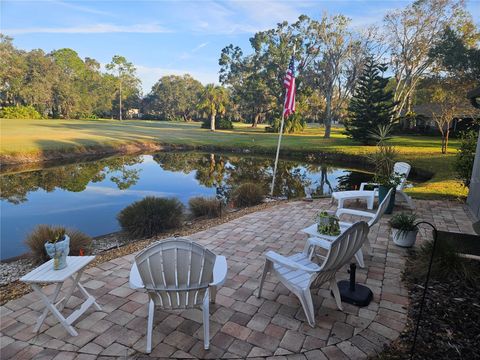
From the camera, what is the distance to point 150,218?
6.39 metres

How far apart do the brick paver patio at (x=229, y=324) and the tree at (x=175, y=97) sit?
6319 cm

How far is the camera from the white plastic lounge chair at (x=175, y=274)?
238 cm

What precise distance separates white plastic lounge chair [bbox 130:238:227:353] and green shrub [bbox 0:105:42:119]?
48929mm

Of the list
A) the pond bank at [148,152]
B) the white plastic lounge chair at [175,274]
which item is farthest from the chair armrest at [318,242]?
the pond bank at [148,152]

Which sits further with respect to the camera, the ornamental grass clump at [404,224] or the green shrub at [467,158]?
the green shrub at [467,158]

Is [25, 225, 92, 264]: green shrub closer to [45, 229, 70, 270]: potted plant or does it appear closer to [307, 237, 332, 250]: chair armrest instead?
[45, 229, 70, 270]: potted plant

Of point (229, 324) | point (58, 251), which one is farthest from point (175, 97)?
point (229, 324)

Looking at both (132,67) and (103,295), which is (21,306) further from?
(132,67)

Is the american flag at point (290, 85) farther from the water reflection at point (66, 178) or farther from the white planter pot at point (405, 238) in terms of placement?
the water reflection at point (66, 178)

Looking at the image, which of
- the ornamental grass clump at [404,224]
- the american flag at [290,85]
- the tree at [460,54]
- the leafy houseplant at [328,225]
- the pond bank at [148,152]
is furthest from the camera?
the tree at [460,54]

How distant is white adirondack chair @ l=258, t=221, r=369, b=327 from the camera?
2.65 m

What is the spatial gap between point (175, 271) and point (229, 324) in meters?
0.83

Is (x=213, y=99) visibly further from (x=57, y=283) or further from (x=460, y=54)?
(x=57, y=283)

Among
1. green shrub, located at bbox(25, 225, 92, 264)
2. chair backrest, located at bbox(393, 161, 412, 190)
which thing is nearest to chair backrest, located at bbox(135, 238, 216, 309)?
green shrub, located at bbox(25, 225, 92, 264)
